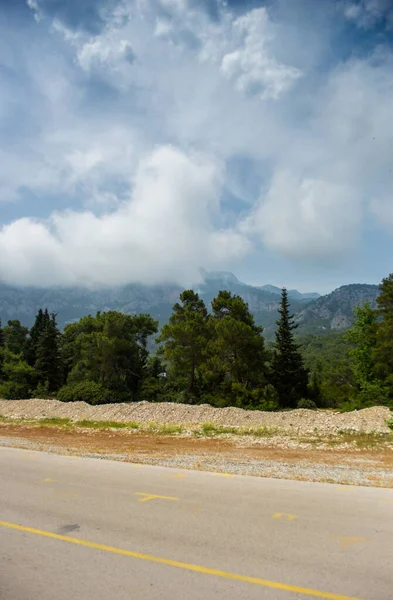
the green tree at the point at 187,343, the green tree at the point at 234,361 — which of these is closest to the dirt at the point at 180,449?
the green tree at the point at 234,361

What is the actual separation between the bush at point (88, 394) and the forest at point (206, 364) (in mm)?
107

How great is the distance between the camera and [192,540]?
6852 millimetres

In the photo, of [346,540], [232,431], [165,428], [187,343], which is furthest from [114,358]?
[346,540]

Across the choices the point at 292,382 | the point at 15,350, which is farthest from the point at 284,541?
the point at 15,350

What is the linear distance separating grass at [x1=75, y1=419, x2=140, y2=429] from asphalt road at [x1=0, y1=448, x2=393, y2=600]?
2006 centimetres

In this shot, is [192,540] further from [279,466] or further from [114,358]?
[114,358]

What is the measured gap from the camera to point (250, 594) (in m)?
5.00

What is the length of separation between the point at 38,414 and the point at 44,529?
34.0 meters

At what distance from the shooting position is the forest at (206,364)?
42.7 metres

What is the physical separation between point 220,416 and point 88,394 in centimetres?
1734

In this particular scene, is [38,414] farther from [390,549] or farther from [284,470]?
[390,549]

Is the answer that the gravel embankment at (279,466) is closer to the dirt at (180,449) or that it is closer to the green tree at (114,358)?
the dirt at (180,449)

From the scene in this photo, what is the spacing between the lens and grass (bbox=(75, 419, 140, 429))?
31.0m

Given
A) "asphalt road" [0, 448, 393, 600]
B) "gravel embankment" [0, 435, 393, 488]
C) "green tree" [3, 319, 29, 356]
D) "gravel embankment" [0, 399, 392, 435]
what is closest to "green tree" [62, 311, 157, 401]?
"gravel embankment" [0, 399, 392, 435]
